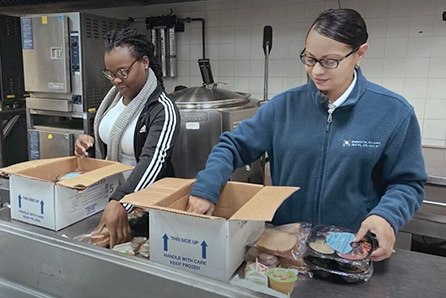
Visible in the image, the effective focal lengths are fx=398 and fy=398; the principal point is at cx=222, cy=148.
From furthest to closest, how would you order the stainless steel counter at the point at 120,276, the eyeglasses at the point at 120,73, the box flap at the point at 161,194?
the eyeglasses at the point at 120,73 → the box flap at the point at 161,194 → the stainless steel counter at the point at 120,276

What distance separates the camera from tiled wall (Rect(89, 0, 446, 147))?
2.73 metres

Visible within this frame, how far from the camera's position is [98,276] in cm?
86

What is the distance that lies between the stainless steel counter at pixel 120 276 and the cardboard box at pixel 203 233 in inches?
2.4

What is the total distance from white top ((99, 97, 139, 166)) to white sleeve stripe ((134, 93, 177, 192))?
0.46 feet

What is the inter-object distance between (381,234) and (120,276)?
22.8 inches

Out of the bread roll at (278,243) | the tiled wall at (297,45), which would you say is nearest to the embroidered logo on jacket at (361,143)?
the bread roll at (278,243)

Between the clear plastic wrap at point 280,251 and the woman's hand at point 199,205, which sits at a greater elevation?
the woman's hand at point 199,205

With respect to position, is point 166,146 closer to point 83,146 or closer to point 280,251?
point 83,146

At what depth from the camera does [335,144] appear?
3.73 ft

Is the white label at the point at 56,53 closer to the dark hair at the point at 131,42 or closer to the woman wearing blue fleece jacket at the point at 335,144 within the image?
the dark hair at the point at 131,42

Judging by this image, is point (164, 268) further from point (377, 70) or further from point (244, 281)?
point (377, 70)

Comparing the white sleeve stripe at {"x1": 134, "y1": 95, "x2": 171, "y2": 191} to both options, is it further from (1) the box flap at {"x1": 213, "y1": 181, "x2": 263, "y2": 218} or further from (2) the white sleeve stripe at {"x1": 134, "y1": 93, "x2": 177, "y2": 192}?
(1) the box flap at {"x1": 213, "y1": 181, "x2": 263, "y2": 218}

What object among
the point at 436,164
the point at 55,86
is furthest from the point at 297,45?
the point at 55,86

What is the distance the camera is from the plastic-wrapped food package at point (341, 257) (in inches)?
33.4
